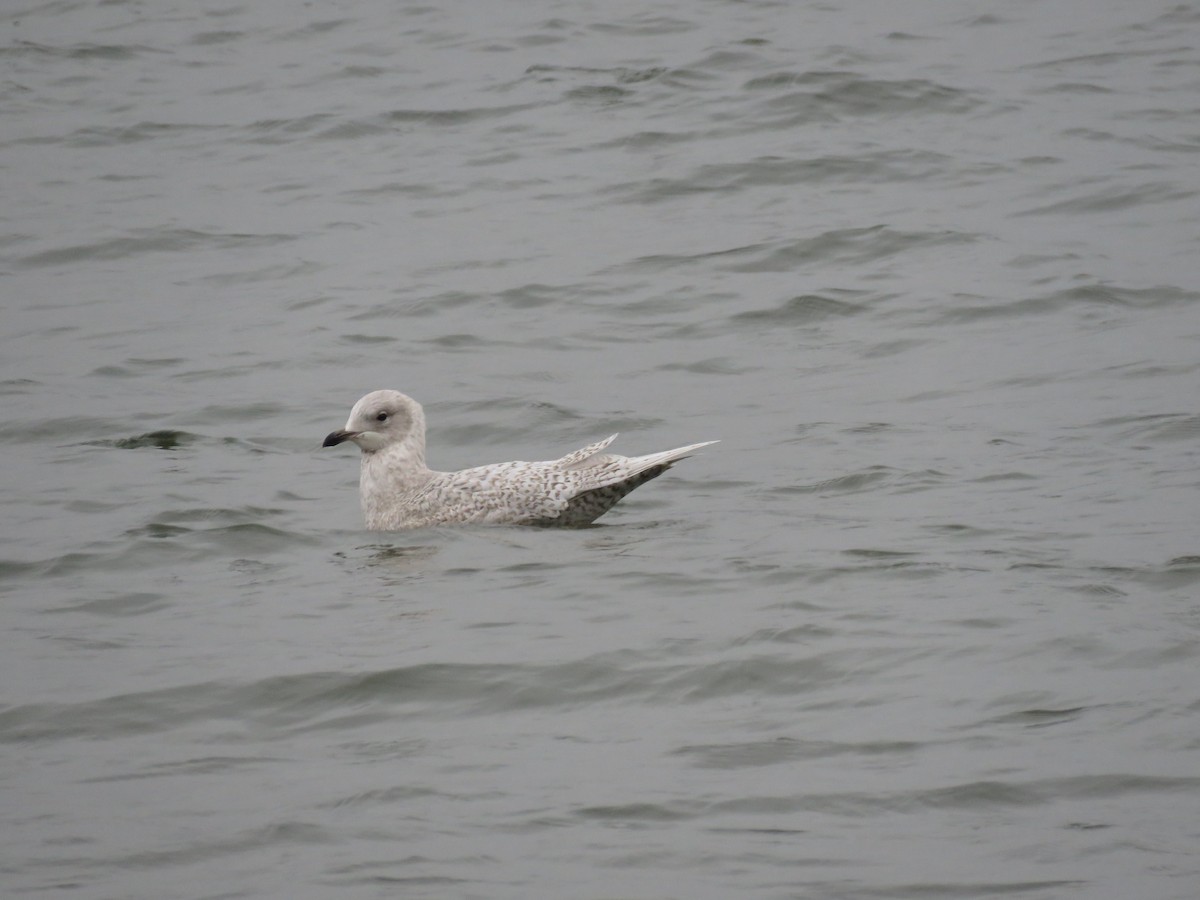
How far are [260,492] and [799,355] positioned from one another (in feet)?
13.9

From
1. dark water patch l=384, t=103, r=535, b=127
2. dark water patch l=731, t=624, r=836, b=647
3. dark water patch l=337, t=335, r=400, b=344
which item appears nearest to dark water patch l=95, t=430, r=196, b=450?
dark water patch l=337, t=335, r=400, b=344

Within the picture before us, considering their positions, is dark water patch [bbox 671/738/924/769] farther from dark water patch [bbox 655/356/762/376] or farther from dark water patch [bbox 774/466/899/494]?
dark water patch [bbox 655/356/762/376]

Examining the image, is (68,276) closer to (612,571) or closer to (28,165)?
(28,165)

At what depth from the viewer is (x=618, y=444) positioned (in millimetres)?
12023

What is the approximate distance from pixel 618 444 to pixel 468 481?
1.56 meters

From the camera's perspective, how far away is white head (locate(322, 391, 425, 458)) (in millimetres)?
11000

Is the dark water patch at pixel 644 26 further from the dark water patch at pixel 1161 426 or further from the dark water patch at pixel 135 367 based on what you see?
the dark water patch at pixel 1161 426

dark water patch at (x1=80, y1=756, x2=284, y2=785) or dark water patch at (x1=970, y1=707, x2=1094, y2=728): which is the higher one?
dark water patch at (x1=80, y1=756, x2=284, y2=785)

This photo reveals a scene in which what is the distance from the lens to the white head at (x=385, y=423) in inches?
433

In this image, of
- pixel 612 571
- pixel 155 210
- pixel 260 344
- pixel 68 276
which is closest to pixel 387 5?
pixel 155 210

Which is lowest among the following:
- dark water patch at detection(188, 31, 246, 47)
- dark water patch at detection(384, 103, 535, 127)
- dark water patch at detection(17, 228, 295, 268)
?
dark water patch at detection(17, 228, 295, 268)

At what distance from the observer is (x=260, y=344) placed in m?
14.7

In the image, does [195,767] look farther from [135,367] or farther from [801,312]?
[801,312]

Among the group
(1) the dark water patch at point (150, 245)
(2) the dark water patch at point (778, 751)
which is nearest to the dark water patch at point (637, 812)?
(2) the dark water patch at point (778, 751)
